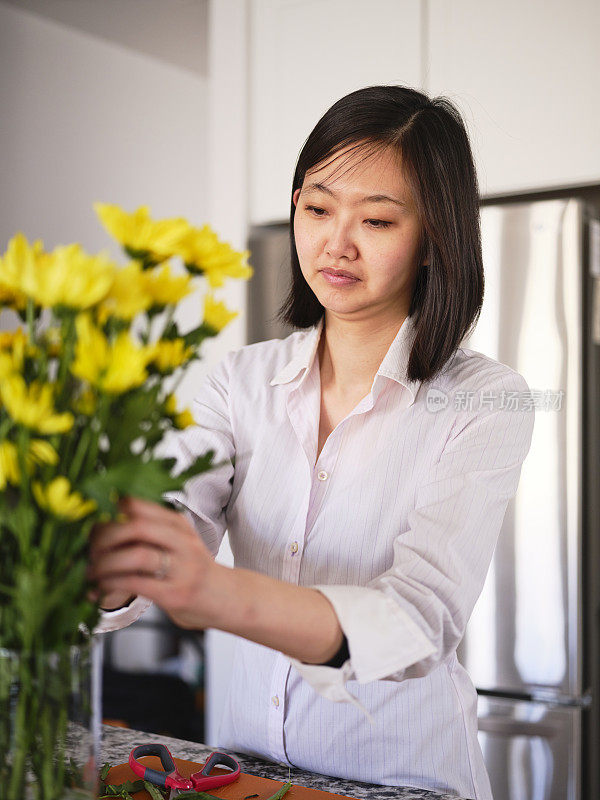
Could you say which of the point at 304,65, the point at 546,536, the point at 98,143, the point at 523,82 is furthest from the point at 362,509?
the point at 98,143

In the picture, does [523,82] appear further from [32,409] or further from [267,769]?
[32,409]

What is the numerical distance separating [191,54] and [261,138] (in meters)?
1.07

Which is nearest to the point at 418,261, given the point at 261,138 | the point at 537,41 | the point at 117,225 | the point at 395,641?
the point at 395,641

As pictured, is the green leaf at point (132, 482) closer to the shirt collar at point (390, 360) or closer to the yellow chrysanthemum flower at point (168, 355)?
the yellow chrysanthemum flower at point (168, 355)

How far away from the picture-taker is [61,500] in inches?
19.7

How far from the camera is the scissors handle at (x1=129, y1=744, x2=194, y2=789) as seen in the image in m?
0.88

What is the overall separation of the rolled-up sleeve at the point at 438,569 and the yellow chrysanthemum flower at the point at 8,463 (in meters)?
0.33

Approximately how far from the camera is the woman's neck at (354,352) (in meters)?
1.22

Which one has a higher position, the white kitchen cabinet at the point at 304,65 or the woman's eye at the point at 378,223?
the white kitchen cabinet at the point at 304,65

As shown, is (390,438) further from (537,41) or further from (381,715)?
(537,41)

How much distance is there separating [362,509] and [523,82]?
4.95ft

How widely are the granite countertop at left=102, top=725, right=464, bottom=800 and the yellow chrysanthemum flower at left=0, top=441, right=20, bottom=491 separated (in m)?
0.57

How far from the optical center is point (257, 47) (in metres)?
2.56

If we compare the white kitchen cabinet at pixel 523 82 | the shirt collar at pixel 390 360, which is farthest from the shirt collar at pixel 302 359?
the white kitchen cabinet at pixel 523 82
